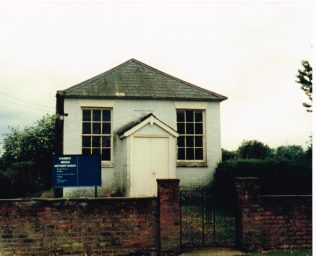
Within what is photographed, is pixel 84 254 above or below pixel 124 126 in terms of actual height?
below

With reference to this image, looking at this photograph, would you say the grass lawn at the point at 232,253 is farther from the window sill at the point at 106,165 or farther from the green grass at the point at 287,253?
the window sill at the point at 106,165

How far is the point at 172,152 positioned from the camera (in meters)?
16.4

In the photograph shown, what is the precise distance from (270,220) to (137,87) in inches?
415

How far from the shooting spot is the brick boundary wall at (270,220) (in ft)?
29.1

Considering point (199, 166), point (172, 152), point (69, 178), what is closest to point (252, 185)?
point (69, 178)

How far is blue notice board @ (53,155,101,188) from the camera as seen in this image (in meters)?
10.3

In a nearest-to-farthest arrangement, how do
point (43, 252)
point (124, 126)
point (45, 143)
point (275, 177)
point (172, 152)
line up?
point (43, 252), point (275, 177), point (172, 152), point (124, 126), point (45, 143)

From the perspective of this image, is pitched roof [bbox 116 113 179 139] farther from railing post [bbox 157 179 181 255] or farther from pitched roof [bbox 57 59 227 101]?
railing post [bbox 157 179 181 255]

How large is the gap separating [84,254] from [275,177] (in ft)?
24.1

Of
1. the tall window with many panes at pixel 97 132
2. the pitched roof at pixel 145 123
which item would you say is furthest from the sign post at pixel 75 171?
the tall window with many panes at pixel 97 132

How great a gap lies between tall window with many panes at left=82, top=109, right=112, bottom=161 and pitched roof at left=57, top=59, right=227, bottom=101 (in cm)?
91

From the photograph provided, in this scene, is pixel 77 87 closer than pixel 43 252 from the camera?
No

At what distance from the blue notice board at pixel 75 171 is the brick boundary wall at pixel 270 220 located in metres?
3.91

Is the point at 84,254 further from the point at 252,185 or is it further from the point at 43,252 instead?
the point at 252,185
